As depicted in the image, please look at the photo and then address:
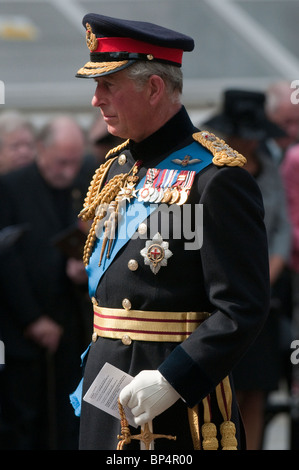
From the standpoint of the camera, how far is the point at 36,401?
5.97m

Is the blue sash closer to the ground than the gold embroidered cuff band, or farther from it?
farther from it

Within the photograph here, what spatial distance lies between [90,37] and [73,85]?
17.8 feet

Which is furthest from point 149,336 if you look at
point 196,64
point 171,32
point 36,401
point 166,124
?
point 196,64

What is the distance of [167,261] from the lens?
323cm

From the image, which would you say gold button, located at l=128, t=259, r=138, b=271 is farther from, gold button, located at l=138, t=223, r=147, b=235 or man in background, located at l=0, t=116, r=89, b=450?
man in background, located at l=0, t=116, r=89, b=450

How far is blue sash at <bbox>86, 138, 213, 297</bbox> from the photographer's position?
3324mm

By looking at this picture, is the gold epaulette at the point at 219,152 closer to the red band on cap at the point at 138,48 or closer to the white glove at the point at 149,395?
the red band on cap at the point at 138,48

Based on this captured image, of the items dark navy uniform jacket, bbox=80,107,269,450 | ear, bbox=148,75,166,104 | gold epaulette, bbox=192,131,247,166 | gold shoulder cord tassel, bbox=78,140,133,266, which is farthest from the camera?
gold shoulder cord tassel, bbox=78,140,133,266

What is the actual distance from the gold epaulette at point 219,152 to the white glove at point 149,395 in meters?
0.68

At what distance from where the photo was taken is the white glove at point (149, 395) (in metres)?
3.12

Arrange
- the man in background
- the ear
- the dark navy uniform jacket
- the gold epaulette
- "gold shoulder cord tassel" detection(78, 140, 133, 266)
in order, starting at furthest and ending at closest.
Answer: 1. the man in background
2. "gold shoulder cord tassel" detection(78, 140, 133, 266)
3. the ear
4. the gold epaulette
5. the dark navy uniform jacket

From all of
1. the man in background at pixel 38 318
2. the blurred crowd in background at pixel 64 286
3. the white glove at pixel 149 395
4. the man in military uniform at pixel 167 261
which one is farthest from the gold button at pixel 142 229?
the man in background at pixel 38 318

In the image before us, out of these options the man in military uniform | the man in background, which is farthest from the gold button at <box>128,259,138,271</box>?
the man in background
